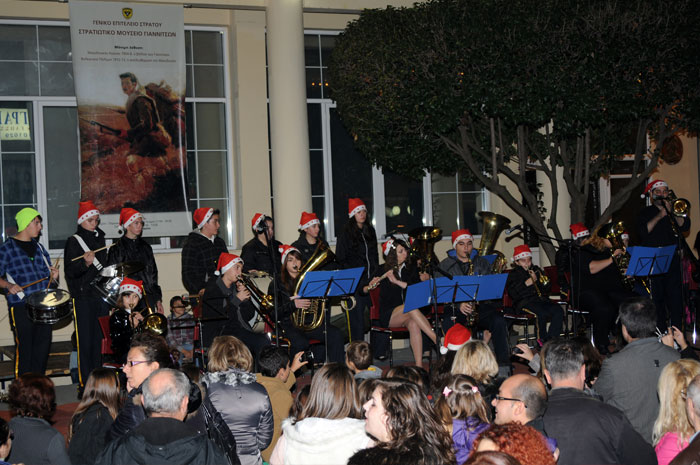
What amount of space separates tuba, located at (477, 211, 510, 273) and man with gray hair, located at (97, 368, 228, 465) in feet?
23.1

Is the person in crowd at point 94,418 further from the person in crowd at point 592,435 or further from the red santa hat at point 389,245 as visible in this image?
the red santa hat at point 389,245

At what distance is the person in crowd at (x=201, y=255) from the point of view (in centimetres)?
891

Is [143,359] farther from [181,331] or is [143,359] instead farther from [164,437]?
[181,331]

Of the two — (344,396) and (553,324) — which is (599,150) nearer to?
(553,324)

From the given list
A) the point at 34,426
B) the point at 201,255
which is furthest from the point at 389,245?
the point at 34,426

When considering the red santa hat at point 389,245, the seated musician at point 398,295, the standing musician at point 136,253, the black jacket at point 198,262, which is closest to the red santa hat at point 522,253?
the seated musician at point 398,295

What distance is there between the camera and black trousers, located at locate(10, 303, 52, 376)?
7.83m

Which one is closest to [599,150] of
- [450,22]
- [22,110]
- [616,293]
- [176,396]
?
[616,293]

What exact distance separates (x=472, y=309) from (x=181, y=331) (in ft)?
12.2

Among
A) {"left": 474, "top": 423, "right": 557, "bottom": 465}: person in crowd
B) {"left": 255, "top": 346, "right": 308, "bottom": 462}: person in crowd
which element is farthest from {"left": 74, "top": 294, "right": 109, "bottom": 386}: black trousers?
{"left": 474, "top": 423, "right": 557, "bottom": 465}: person in crowd

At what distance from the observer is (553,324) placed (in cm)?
971

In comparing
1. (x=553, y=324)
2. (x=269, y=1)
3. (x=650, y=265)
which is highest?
(x=269, y=1)

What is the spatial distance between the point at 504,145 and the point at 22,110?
7.12 metres

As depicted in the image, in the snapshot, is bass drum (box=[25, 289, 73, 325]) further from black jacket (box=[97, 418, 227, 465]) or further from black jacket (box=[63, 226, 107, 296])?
black jacket (box=[97, 418, 227, 465])
